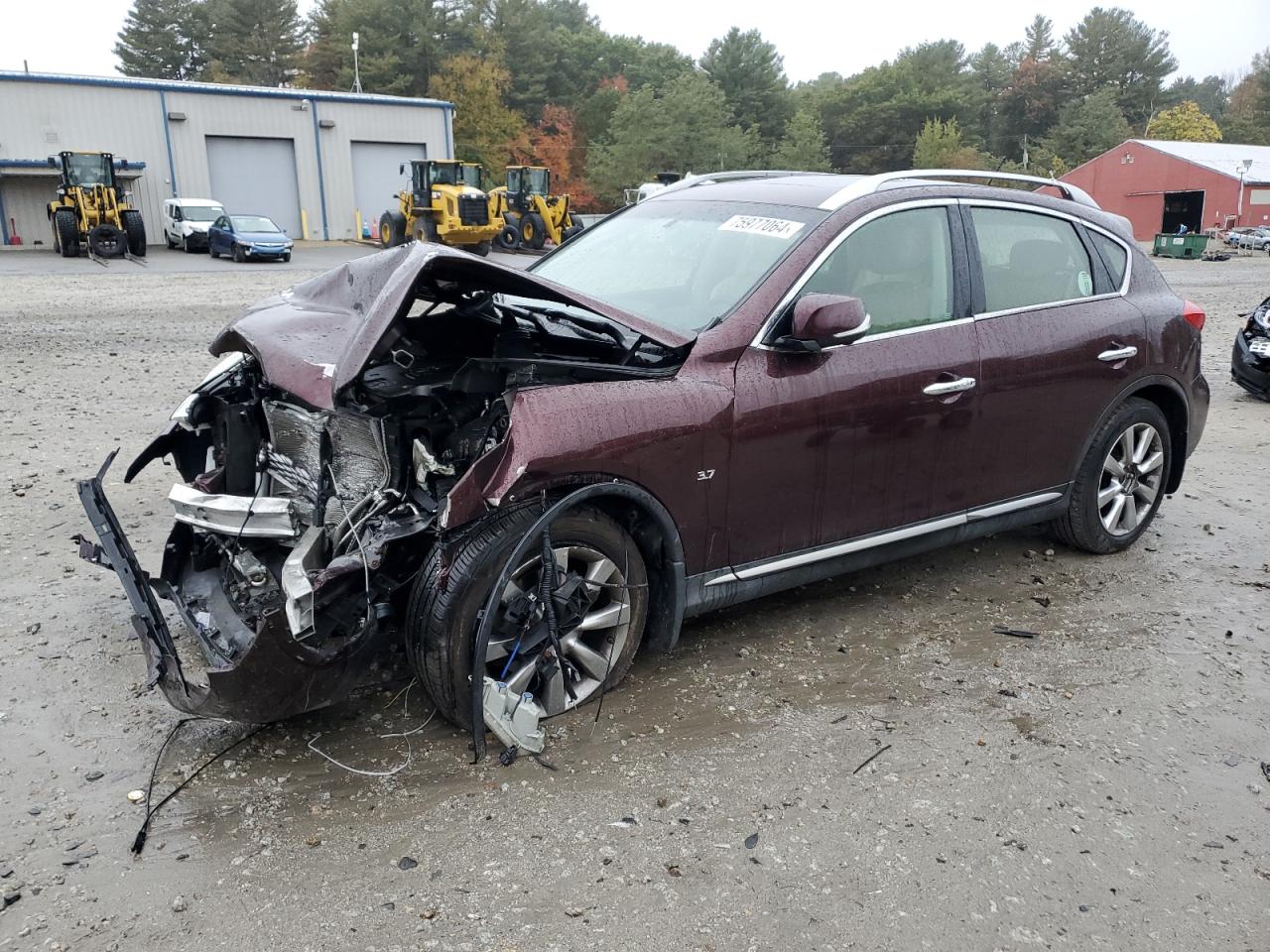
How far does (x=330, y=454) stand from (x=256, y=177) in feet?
131

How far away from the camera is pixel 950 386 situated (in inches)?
160

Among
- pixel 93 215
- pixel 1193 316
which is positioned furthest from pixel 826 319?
pixel 93 215

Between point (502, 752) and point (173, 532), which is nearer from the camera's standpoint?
point (502, 752)

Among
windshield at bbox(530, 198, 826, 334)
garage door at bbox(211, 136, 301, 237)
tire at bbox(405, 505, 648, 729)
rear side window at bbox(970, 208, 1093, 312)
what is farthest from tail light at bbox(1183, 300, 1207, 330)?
garage door at bbox(211, 136, 301, 237)

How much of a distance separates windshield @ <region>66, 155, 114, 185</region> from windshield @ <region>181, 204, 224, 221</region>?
108 inches

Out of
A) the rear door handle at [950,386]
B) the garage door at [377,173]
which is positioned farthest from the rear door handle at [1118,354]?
the garage door at [377,173]

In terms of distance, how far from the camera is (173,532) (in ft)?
12.8

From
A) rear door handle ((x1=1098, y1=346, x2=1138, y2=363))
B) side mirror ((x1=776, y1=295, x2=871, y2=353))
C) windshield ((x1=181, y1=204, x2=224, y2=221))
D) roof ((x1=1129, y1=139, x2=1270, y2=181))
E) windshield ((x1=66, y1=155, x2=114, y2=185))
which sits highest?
roof ((x1=1129, y1=139, x2=1270, y2=181))

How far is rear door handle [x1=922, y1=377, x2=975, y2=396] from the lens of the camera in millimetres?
4020

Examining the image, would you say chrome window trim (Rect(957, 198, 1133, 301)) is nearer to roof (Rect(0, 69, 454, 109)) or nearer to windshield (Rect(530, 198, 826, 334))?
windshield (Rect(530, 198, 826, 334))

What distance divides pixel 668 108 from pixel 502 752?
6281 cm

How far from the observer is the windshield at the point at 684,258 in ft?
12.6

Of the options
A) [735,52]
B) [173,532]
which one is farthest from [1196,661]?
[735,52]

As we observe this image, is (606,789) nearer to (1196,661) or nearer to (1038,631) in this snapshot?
(1038,631)
